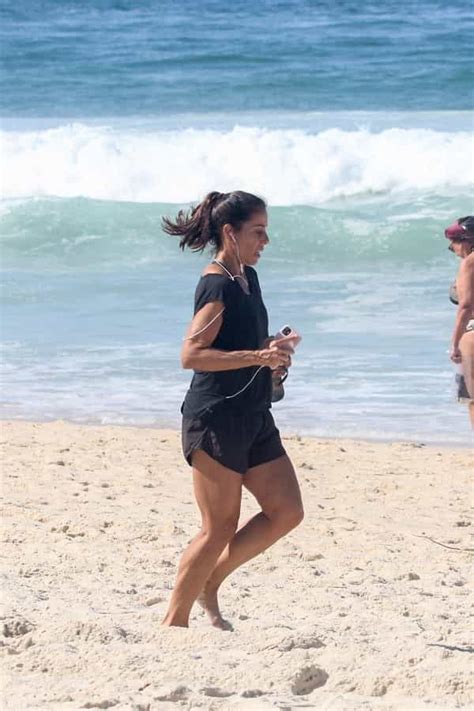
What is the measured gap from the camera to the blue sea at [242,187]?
380 inches

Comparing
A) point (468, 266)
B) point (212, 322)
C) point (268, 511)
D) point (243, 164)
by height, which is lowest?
point (243, 164)

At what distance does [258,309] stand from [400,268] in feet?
32.3

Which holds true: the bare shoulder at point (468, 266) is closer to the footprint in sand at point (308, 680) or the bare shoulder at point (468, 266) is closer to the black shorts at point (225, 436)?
the black shorts at point (225, 436)

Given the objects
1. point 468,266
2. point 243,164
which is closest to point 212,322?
point 468,266

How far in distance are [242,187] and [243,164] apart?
0.95 meters

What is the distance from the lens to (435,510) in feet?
22.5

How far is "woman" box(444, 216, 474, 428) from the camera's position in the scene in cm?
646

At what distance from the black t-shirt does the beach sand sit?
2.46 ft

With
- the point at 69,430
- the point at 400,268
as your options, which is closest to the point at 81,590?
the point at 69,430

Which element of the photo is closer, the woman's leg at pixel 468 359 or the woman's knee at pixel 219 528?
the woman's knee at pixel 219 528

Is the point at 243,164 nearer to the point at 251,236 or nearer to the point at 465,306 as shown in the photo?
the point at 465,306

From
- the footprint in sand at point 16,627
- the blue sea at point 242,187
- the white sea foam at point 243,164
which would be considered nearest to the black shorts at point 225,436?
the footprint in sand at point 16,627

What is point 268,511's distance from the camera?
14.9ft

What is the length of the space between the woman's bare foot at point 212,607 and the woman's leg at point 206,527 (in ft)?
0.47
